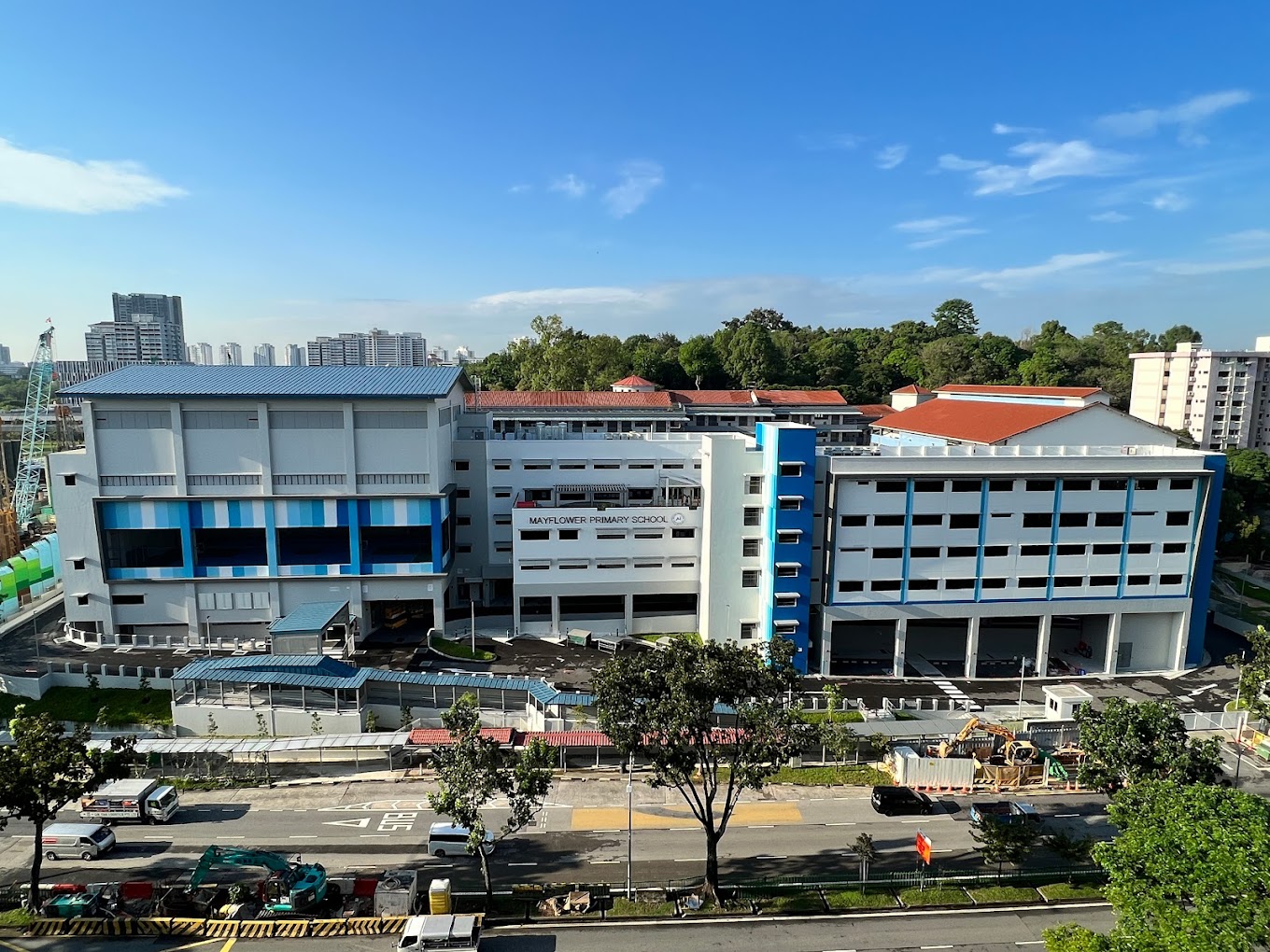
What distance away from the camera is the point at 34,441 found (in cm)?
9294

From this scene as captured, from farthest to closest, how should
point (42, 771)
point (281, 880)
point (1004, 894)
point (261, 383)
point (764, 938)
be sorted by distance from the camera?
point (261, 383) < point (1004, 894) < point (281, 880) < point (764, 938) < point (42, 771)

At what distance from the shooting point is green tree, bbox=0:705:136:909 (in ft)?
69.7

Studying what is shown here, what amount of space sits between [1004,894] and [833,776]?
9029 millimetres

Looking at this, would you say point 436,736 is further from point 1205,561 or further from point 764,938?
point 1205,561

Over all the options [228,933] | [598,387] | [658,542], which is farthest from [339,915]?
[598,387]

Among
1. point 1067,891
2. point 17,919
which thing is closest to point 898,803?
point 1067,891

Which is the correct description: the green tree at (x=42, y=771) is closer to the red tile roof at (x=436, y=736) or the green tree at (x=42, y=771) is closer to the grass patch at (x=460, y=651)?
the red tile roof at (x=436, y=736)

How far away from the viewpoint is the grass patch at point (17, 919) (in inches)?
863

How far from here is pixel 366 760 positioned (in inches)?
1341

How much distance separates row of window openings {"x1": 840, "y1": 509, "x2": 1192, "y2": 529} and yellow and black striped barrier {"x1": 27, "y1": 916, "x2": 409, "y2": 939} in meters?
31.5

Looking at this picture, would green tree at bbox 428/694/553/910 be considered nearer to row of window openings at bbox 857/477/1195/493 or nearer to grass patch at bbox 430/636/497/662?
grass patch at bbox 430/636/497/662

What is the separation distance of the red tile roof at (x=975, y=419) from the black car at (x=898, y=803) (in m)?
29.3

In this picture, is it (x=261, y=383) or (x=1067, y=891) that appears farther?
(x=261, y=383)

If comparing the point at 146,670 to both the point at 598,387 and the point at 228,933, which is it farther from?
the point at 598,387
